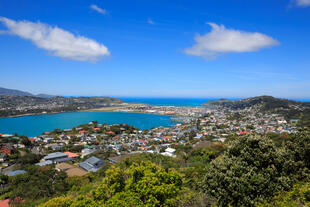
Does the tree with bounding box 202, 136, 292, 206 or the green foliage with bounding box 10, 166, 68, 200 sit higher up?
the tree with bounding box 202, 136, 292, 206

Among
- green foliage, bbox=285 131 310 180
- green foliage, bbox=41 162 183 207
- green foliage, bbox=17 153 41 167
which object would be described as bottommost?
green foliage, bbox=17 153 41 167

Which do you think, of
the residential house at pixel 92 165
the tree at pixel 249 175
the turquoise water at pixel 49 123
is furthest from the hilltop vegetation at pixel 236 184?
the turquoise water at pixel 49 123

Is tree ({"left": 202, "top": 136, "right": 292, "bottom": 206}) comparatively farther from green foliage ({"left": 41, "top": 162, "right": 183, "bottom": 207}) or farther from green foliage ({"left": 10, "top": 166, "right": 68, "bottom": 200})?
green foliage ({"left": 10, "top": 166, "right": 68, "bottom": 200})

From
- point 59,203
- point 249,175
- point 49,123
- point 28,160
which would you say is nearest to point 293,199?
point 249,175

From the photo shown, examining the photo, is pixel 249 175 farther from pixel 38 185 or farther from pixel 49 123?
pixel 49 123

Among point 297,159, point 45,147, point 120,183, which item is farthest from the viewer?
point 45,147

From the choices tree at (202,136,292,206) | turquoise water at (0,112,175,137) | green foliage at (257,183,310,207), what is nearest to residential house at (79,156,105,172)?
tree at (202,136,292,206)

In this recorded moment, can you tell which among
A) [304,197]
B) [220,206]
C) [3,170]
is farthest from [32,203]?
[3,170]

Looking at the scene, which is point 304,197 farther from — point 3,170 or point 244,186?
point 3,170
